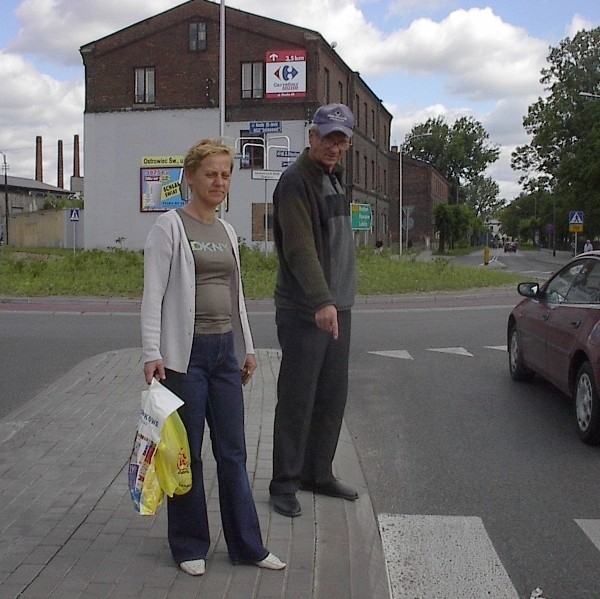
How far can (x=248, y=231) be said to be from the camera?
1884 inches

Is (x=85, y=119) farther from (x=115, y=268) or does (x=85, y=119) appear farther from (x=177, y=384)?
(x=177, y=384)

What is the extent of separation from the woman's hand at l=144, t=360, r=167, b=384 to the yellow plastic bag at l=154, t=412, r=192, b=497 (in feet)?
0.59

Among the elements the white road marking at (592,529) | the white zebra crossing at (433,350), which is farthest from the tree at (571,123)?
the white road marking at (592,529)

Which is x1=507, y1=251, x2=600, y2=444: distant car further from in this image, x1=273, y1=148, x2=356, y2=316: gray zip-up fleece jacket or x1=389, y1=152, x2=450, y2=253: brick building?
x1=389, y1=152, x2=450, y2=253: brick building

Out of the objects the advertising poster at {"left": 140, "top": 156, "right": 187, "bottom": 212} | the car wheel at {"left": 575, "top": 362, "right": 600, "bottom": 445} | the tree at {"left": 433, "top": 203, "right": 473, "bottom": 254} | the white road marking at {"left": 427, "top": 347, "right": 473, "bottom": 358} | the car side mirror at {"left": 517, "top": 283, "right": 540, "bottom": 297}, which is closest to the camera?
the car wheel at {"left": 575, "top": 362, "right": 600, "bottom": 445}

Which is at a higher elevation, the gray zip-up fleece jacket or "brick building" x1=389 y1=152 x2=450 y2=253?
"brick building" x1=389 y1=152 x2=450 y2=253

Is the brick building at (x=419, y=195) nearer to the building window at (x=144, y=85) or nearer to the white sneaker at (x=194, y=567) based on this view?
the building window at (x=144, y=85)

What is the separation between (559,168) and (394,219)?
1744cm

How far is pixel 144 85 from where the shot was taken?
4969 cm

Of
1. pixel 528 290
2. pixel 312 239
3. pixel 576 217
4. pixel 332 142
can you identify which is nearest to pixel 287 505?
pixel 312 239

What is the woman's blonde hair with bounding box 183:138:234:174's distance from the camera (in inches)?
156

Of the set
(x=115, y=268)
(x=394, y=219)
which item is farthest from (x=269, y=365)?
(x=394, y=219)

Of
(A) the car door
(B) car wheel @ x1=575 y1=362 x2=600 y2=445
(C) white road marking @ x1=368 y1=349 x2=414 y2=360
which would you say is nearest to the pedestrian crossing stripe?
(C) white road marking @ x1=368 y1=349 x2=414 y2=360

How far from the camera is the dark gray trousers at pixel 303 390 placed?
15.6 feet
